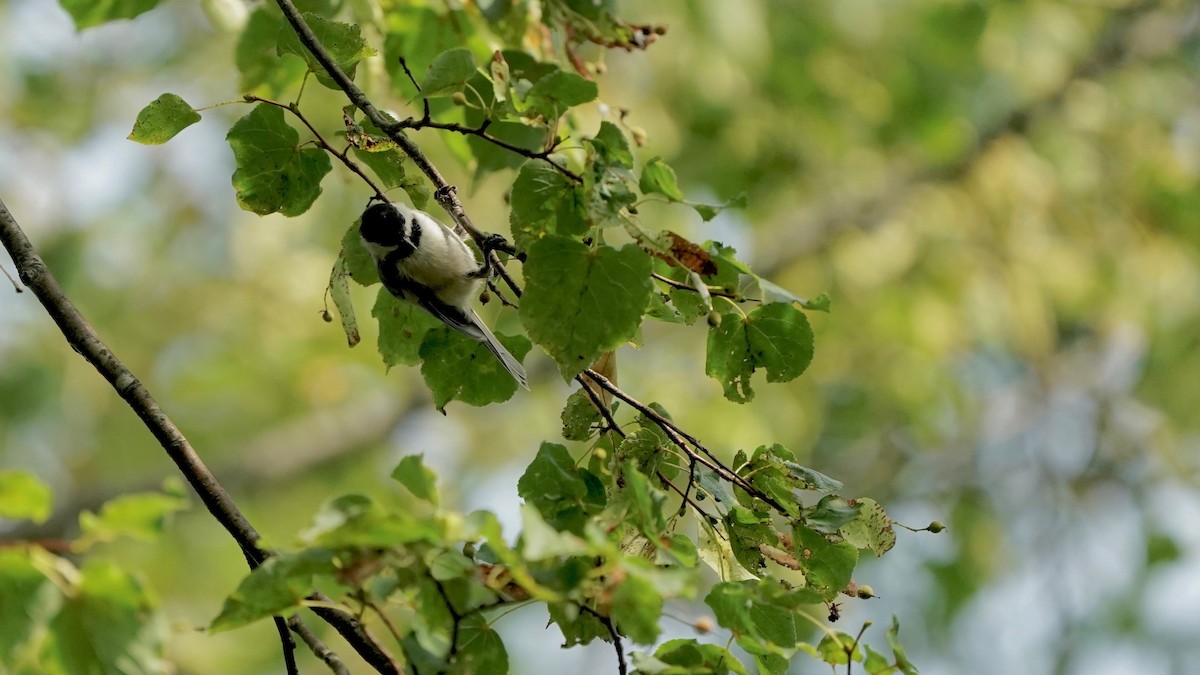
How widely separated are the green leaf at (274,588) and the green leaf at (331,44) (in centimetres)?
99

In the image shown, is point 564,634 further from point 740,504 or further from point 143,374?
point 143,374

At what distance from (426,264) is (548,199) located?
1263 millimetres

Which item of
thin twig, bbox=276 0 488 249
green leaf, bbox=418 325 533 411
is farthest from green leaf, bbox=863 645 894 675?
thin twig, bbox=276 0 488 249

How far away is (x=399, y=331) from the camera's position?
2.21 meters

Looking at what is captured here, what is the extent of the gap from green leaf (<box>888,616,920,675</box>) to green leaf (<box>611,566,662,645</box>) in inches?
13.8

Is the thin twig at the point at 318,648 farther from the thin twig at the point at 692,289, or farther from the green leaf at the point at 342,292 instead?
the thin twig at the point at 692,289

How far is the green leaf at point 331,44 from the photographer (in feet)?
6.39

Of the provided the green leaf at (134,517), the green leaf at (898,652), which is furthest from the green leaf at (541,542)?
the green leaf at (898,652)

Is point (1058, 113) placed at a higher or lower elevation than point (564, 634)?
higher

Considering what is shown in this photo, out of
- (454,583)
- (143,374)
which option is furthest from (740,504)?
(143,374)

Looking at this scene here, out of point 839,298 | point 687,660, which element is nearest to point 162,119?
point 687,660

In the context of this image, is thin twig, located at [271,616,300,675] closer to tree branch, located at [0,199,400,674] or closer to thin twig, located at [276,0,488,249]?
tree branch, located at [0,199,400,674]

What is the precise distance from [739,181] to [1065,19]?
8.46 ft

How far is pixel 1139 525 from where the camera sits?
28.4 ft
